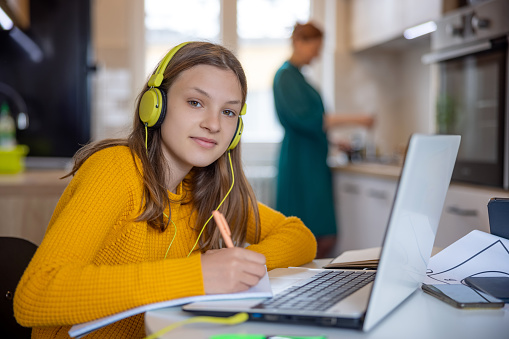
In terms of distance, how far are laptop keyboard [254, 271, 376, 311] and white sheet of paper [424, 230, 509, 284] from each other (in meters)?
0.13

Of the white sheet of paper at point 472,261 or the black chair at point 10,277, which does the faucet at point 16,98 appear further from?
the white sheet of paper at point 472,261

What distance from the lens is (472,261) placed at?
0.99m

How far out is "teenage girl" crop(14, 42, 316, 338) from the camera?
0.79 m

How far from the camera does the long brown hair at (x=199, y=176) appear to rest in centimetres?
107

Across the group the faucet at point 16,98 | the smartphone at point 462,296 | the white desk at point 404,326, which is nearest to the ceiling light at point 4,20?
the faucet at point 16,98

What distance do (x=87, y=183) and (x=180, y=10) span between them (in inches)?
127

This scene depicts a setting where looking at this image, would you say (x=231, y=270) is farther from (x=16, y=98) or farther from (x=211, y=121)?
(x=16, y=98)

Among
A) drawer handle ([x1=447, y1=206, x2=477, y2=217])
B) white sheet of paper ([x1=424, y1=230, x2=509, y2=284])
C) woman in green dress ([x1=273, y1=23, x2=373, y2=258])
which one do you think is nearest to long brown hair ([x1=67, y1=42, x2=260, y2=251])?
white sheet of paper ([x1=424, y1=230, x2=509, y2=284])

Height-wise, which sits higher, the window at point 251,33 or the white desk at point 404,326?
the window at point 251,33

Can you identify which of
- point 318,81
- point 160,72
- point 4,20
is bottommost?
point 160,72

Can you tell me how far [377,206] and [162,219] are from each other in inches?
79.1

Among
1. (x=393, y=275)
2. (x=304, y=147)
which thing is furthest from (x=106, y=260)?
(x=304, y=147)

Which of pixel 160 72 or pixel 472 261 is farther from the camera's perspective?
pixel 160 72

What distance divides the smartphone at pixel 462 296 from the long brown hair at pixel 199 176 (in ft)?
1.61
